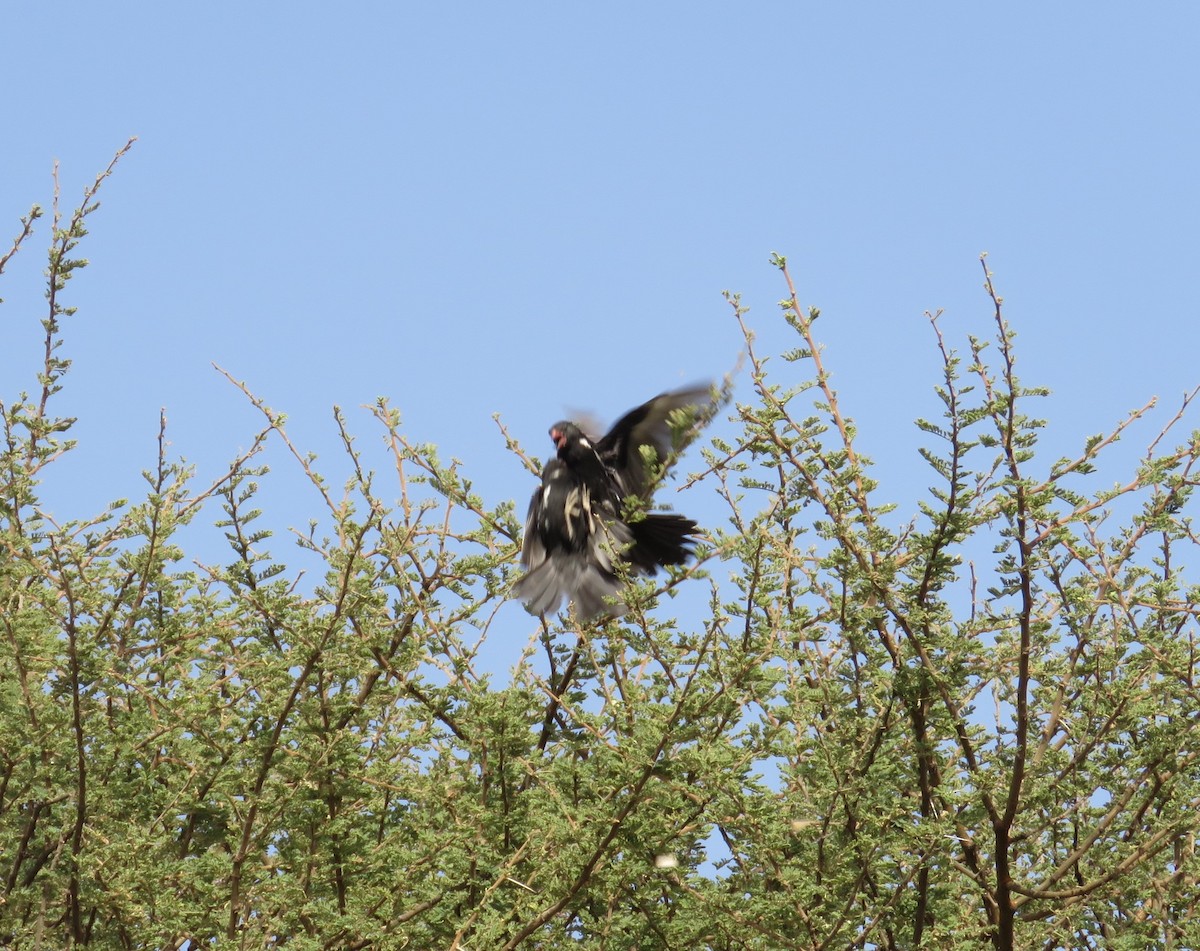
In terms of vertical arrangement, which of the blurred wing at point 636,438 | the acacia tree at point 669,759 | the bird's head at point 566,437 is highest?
the bird's head at point 566,437

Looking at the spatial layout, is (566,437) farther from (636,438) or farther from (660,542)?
(660,542)

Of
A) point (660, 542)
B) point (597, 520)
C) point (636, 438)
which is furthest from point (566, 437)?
point (660, 542)

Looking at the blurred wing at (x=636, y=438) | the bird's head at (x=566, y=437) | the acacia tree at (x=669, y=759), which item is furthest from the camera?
the bird's head at (x=566, y=437)

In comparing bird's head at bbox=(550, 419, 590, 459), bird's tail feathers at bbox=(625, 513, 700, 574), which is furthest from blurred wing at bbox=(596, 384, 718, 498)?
bird's tail feathers at bbox=(625, 513, 700, 574)

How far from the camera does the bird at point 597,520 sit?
538 cm

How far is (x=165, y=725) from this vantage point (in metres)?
4.82

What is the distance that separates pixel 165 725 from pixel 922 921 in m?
2.48

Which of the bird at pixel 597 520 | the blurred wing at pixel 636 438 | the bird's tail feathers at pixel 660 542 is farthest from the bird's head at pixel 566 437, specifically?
the bird's tail feathers at pixel 660 542

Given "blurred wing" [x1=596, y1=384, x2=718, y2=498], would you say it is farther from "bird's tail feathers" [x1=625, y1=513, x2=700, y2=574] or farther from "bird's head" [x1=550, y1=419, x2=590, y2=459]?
"bird's tail feathers" [x1=625, y1=513, x2=700, y2=574]

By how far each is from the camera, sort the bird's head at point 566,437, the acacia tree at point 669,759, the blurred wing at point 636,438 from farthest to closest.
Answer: the bird's head at point 566,437, the blurred wing at point 636,438, the acacia tree at point 669,759

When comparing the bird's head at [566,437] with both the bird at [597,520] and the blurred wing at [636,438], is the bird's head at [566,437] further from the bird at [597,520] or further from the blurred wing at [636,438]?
the blurred wing at [636,438]

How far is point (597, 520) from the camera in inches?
235

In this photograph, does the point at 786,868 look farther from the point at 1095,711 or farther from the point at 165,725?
the point at 165,725

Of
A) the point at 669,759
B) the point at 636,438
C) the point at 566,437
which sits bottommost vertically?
the point at 669,759
